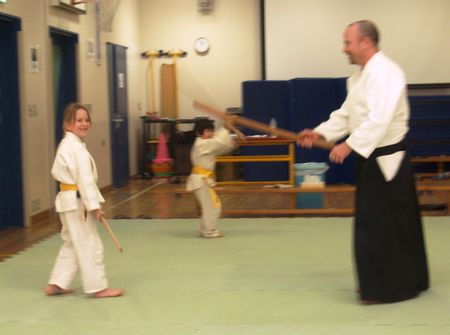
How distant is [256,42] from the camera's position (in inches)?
496

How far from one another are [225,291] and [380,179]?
117 centimetres

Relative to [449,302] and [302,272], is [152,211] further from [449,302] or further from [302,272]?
[449,302]

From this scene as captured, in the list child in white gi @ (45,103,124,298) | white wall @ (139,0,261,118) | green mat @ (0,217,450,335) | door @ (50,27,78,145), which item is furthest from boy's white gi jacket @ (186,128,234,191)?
white wall @ (139,0,261,118)

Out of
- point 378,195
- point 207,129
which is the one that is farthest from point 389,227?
point 207,129

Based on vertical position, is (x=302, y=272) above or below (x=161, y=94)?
below

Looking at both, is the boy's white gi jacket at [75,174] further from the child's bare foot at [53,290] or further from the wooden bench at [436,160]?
the wooden bench at [436,160]

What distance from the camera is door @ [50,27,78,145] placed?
9.30m

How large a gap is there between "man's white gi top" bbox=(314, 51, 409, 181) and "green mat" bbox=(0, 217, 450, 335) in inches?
33.4

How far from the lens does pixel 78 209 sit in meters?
4.69

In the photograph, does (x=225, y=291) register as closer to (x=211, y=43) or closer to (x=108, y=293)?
(x=108, y=293)

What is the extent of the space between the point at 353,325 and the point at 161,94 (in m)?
9.23

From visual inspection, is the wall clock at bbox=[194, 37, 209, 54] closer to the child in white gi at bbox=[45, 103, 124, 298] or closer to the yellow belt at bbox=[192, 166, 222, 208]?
the yellow belt at bbox=[192, 166, 222, 208]

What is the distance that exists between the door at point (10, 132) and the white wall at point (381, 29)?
5382 millimetres

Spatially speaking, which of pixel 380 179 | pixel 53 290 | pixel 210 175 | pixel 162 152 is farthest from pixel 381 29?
pixel 53 290
